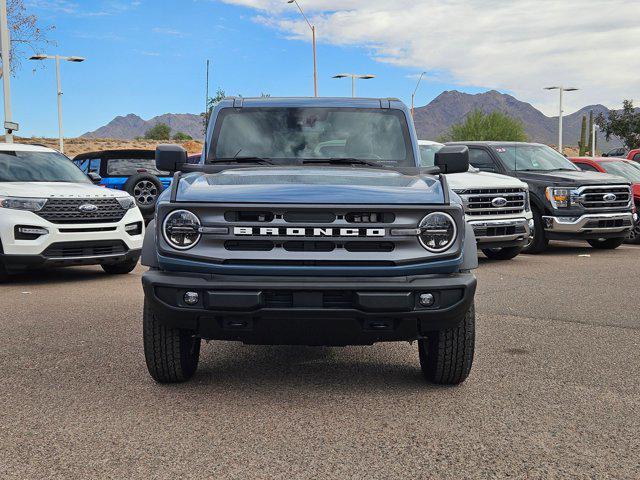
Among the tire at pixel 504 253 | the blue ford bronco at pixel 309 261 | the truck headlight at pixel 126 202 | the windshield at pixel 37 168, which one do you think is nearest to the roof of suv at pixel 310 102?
the blue ford bronco at pixel 309 261

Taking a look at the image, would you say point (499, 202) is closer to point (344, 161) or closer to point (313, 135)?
point (313, 135)

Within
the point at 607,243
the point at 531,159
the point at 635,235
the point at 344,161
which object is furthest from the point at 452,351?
the point at 635,235

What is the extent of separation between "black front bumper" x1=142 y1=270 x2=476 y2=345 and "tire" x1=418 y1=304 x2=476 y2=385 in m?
0.29

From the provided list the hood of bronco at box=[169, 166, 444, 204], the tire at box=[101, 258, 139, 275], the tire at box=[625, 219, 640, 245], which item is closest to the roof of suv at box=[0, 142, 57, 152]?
the tire at box=[101, 258, 139, 275]

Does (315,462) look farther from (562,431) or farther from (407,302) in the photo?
(562,431)

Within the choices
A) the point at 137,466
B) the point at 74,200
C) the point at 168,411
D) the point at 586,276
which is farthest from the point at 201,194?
the point at 586,276

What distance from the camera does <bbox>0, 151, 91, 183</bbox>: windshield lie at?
34.5 feet

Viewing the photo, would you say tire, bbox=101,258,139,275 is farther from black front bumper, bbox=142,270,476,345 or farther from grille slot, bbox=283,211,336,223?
grille slot, bbox=283,211,336,223

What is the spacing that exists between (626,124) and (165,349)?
60418mm

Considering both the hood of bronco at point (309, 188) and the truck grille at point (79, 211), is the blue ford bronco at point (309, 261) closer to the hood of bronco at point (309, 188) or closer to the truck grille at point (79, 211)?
the hood of bronco at point (309, 188)

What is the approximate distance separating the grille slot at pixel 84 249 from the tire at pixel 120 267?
0.40m

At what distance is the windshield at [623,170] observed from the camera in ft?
51.4

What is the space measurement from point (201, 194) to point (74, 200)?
232 inches

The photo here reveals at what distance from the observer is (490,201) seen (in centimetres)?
1196
